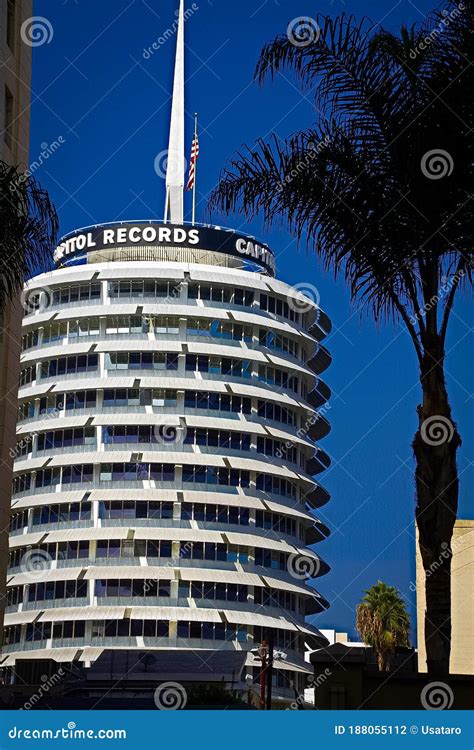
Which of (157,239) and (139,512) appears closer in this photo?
(139,512)

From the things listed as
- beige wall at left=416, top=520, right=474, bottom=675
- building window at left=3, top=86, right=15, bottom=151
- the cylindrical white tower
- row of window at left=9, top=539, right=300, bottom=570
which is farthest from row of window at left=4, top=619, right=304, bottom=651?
building window at left=3, top=86, right=15, bottom=151

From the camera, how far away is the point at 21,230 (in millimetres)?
19391

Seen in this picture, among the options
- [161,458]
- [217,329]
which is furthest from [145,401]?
[217,329]

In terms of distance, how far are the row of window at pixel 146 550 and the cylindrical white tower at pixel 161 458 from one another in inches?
4.6

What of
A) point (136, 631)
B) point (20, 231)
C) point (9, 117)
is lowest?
point (20, 231)

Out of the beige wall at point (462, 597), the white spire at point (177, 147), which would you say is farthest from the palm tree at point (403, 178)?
Answer: the white spire at point (177, 147)

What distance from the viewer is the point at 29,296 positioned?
342ft

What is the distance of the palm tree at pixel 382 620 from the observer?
9069cm

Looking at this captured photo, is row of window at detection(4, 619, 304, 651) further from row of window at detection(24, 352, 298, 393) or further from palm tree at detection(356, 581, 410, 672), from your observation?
row of window at detection(24, 352, 298, 393)

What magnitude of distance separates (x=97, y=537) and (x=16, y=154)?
65.5 meters

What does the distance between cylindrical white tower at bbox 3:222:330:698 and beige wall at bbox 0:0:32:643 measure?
6231 cm

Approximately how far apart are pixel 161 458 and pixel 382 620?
21341 mm

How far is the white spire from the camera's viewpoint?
114 meters

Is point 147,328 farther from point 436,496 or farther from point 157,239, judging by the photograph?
point 436,496
